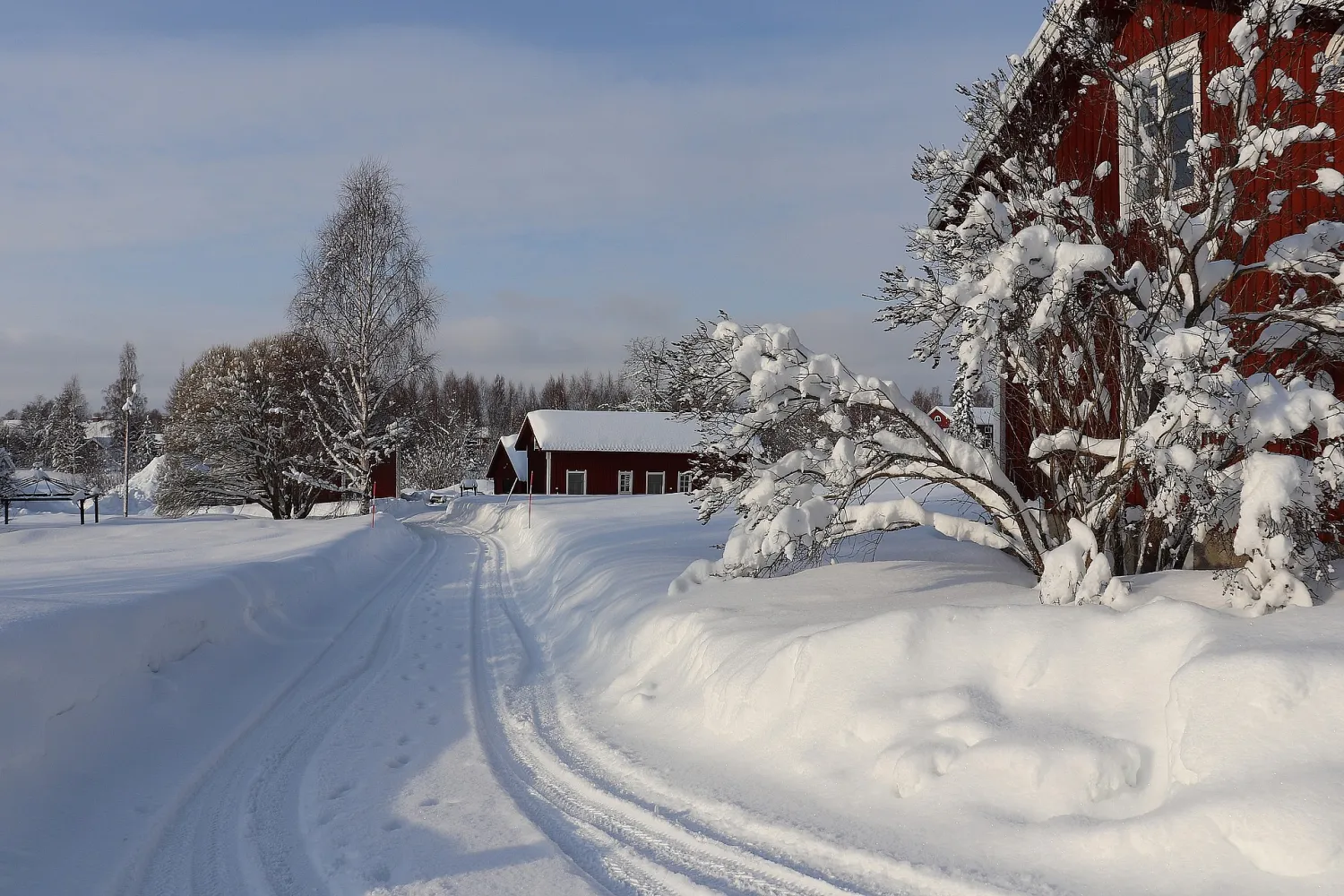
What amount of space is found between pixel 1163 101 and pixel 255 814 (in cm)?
802

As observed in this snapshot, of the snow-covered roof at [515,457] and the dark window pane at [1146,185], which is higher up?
the dark window pane at [1146,185]

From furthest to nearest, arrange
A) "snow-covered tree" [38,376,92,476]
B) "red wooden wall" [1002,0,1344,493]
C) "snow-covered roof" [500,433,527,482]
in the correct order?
"snow-covered tree" [38,376,92,476] → "snow-covered roof" [500,433,527,482] → "red wooden wall" [1002,0,1344,493]

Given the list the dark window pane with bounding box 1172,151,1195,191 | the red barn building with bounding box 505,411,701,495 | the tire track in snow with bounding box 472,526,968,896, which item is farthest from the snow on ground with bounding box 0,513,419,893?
the red barn building with bounding box 505,411,701,495

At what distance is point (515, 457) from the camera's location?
49.4 metres

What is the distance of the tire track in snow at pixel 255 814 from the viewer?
13.2 feet

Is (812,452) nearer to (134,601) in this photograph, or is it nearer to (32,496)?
(134,601)

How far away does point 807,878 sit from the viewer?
12.6 ft

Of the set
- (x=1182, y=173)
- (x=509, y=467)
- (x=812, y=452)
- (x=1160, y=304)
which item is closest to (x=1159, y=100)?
(x=1160, y=304)

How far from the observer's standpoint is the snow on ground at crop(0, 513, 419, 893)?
4.50 meters

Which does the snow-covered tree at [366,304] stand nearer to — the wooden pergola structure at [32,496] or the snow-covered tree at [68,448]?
the wooden pergola structure at [32,496]

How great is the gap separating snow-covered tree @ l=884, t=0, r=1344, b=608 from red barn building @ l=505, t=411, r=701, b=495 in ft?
115

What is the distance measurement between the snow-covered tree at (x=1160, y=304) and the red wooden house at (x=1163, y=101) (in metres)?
0.05

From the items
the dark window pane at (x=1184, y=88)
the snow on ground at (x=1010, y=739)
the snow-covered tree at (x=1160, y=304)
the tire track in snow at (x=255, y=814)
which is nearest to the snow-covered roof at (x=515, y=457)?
the snow-covered tree at (x=1160, y=304)

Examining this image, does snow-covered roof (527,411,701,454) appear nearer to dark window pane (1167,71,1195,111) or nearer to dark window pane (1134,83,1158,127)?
dark window pane (1167,71,1195,111)
